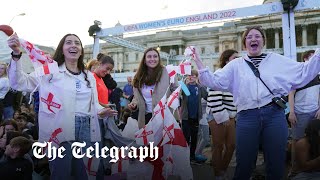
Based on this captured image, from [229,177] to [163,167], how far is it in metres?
1.26

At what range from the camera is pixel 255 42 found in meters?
3.23

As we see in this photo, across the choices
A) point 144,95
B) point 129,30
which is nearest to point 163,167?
point 144,95

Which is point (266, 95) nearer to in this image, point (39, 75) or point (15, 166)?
point (39, 75)

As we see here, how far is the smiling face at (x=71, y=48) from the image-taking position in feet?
10.3

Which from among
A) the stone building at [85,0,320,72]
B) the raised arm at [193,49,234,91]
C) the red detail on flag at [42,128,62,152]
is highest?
the stone building at [85,0,320,72]

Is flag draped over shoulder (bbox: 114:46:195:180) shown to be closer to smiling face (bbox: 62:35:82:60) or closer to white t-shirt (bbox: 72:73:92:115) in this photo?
white t-shirt (bbox: 72:73:92:115)

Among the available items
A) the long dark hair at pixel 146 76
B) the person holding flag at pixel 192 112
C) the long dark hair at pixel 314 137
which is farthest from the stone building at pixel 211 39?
the long dark hair at pixel 314 137

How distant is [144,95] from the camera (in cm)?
413

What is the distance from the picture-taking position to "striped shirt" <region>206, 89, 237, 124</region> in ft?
14.5

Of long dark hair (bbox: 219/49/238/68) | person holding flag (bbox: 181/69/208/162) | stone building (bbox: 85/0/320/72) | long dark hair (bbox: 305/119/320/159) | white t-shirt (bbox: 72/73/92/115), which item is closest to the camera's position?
white t-shirt (bbox: 72/73/92/115)

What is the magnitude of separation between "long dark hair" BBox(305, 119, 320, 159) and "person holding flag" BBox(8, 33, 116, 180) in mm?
2069

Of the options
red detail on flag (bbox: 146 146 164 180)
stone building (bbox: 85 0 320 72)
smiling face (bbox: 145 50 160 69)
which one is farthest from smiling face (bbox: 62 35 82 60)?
stone building (bbox: 85 0 320 72)

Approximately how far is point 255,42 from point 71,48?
178 centimetres

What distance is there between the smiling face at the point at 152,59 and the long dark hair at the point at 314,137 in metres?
1.96
